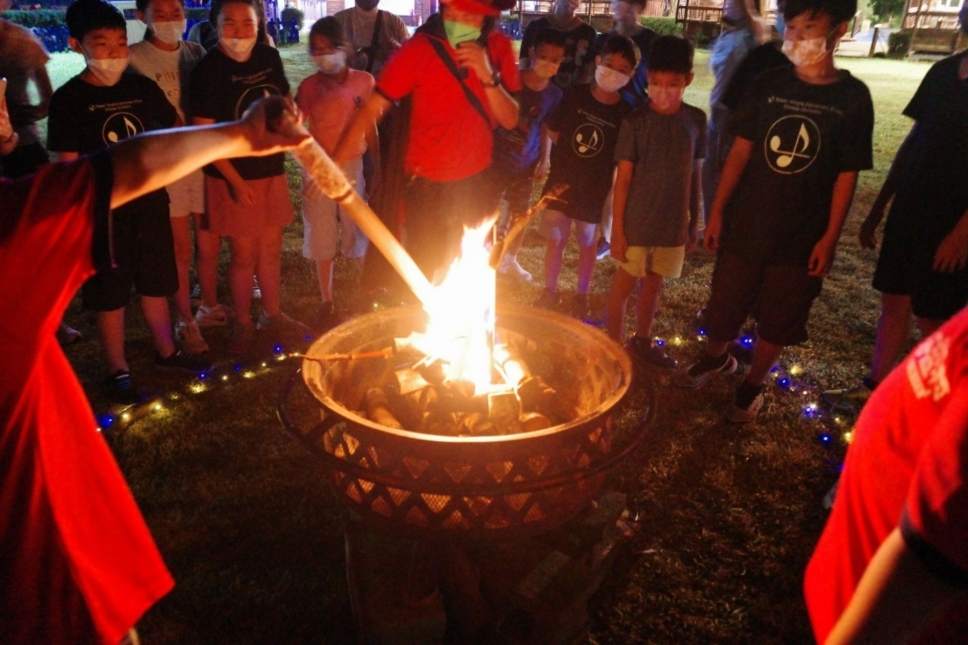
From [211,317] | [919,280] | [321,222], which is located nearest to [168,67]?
[321,222]

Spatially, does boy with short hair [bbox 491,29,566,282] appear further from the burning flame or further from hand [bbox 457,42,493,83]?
the burning flame

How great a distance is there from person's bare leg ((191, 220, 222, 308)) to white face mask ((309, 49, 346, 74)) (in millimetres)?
1461

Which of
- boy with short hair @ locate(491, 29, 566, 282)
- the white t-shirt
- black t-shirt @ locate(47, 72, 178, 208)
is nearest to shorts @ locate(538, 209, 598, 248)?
boy with short hair @ locate(491, 29, 566, 282)

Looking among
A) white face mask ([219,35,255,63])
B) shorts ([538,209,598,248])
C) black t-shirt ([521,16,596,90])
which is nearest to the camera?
white face mask ([219,35,255,63])

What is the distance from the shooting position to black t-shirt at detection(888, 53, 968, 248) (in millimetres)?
3574

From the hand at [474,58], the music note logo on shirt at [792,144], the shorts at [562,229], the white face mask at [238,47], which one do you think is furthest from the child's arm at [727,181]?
the white face mask at [238,47]

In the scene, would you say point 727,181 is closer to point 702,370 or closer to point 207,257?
point 702,370

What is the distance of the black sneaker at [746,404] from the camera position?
14.0 ft

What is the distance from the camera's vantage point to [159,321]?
4.54 meters

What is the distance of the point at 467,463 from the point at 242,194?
3.21 m

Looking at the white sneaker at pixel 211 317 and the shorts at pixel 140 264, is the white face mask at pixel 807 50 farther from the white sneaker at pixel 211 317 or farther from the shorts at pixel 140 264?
the white sneaker at pixel 211 317

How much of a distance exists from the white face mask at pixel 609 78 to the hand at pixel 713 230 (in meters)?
1.27

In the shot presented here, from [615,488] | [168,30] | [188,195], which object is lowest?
[615,488]

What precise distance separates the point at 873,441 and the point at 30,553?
203 centimetres
